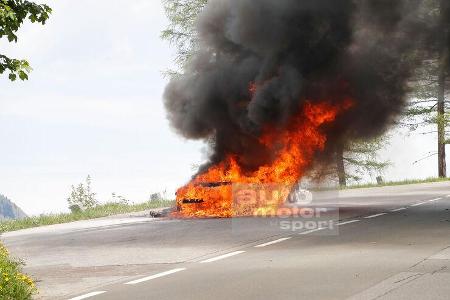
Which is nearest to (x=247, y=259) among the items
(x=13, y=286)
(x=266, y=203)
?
(x=13, y=286)

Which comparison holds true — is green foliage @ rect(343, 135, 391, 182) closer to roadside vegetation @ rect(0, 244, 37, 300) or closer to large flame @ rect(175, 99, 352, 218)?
large flame @ rect(175, 99, 352, 218)

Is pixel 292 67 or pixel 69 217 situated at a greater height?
pixel 292 67

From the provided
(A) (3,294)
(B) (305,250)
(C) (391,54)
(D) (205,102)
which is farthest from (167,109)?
(A) (3,294)

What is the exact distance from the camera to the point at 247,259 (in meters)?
9.98

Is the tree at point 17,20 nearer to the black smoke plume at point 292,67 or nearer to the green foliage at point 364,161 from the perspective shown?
the black smoke plume at point 292,67

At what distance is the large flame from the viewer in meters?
18.1

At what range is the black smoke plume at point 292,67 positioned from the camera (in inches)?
800

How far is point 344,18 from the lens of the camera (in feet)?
72.0

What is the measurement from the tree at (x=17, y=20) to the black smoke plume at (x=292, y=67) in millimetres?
10596

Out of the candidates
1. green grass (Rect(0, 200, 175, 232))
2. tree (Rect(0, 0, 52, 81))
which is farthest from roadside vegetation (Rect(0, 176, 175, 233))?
tree (Rect(0, 0, 52, 81))

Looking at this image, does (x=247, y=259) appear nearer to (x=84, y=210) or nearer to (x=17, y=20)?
(x=17, y=20)

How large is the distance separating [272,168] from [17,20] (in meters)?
10.6

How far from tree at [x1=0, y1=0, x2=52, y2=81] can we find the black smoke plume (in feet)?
34.8

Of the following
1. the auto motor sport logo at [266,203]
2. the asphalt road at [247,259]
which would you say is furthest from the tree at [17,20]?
Result: the auto motor sport logo at [266,203]
